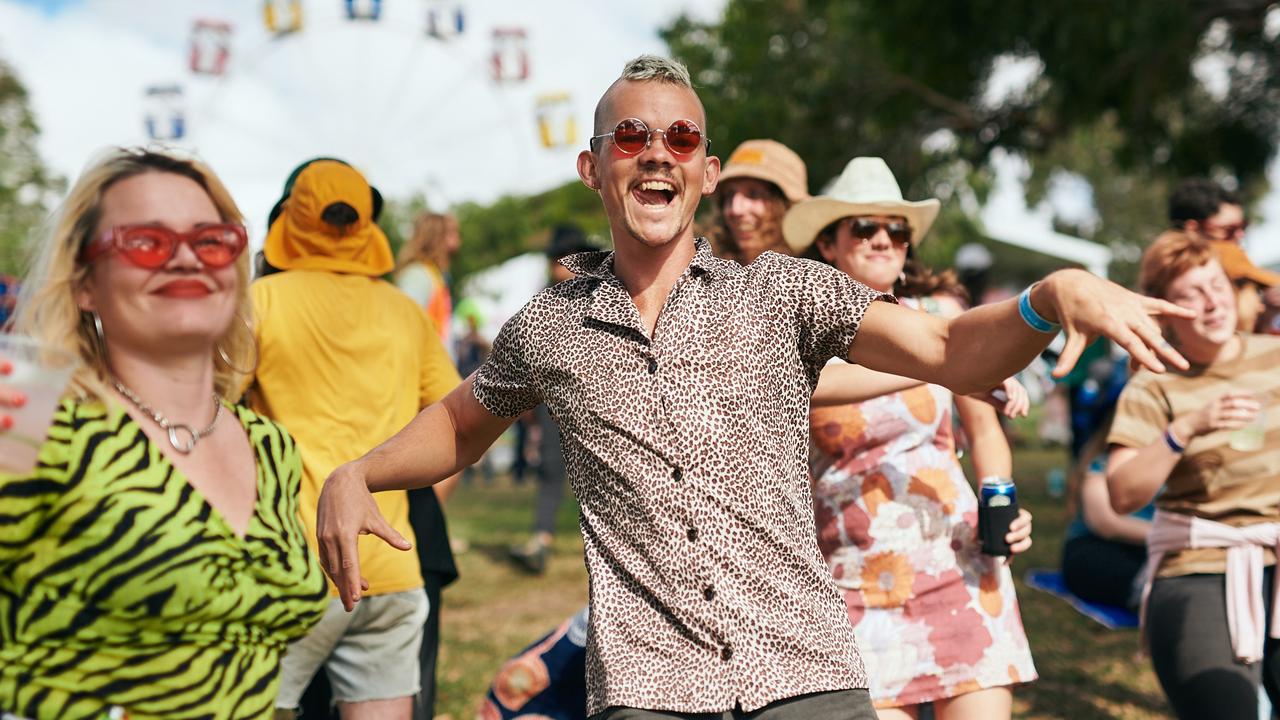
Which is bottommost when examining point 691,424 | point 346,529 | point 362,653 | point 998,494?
point 362,653

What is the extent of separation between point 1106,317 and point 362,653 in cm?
258

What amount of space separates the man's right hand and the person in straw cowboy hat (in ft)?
5.11

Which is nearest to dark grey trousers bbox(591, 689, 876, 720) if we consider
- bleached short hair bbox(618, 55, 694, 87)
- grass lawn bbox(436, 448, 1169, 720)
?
bleached short hair bbox(618, 55, 694, 87)

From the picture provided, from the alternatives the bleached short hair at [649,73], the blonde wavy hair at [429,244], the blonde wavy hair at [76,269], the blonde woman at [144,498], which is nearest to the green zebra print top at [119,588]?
the blonde woman at [144,498]

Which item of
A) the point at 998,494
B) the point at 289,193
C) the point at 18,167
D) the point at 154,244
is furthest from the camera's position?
the point at 18,167

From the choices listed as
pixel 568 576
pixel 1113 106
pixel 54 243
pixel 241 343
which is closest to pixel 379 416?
pixel 241 343

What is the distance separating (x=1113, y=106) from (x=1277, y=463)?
10.0 metres

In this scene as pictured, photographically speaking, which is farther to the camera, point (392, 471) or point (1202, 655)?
point (1202, 655)

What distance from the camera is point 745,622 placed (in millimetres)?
2348

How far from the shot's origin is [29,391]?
1810 millimetres

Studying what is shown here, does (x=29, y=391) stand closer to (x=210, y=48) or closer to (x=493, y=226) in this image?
(x=210, y=48)

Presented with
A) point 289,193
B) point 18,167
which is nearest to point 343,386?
point 289,193

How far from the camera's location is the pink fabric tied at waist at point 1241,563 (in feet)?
12.1

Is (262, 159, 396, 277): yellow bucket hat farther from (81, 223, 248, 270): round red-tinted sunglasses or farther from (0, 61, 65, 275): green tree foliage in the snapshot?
(0, 61, 65, 275): green tree foliage
